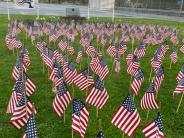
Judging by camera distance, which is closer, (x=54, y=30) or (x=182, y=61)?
(x=182, y=61)

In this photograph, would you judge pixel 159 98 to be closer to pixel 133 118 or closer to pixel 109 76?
pixel 109 76

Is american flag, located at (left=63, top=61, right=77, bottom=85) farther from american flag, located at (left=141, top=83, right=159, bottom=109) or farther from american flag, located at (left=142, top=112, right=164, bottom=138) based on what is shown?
american flag, located at (left=142, top=112, right=164, bottom=138)

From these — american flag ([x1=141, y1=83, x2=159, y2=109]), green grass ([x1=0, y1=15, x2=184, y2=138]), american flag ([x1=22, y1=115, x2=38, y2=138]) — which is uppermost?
american flag ([x1=22, y1=115, x2=38, y2=138])

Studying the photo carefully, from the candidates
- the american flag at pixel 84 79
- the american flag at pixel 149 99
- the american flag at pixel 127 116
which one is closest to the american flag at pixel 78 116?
the american flag at pixel 127 116

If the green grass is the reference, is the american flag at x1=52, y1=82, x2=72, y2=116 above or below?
above

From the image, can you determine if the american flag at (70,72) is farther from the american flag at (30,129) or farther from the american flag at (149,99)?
the american flag at (30,129)

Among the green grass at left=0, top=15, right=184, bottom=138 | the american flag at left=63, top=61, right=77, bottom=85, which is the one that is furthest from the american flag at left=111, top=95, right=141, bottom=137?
the american flag at left=63, top=61, right=77, bottom=85

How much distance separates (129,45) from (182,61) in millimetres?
5314

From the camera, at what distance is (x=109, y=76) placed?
→ 1747 centimetres

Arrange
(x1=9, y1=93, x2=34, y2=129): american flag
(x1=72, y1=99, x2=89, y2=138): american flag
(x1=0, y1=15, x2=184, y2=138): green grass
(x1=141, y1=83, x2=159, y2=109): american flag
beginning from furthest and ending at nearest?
(x1=141, y1=83, x2=159, y2=109): american flag < (x1=0, y1=15, x2=184, y2=138): green grass < (x1=9, y1=93, x2=34, y2=129): american flag < (x1=72, y1=99, x2=89, y2=138): american flag

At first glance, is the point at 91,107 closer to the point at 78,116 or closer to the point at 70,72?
the point at 70,72

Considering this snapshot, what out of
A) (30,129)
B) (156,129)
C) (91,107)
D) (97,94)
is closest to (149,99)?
(97,94)

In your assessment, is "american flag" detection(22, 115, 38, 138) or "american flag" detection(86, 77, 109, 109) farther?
"american flag" detection(86, 77, 109, 109)

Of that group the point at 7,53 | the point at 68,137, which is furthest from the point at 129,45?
the point at 68,137
